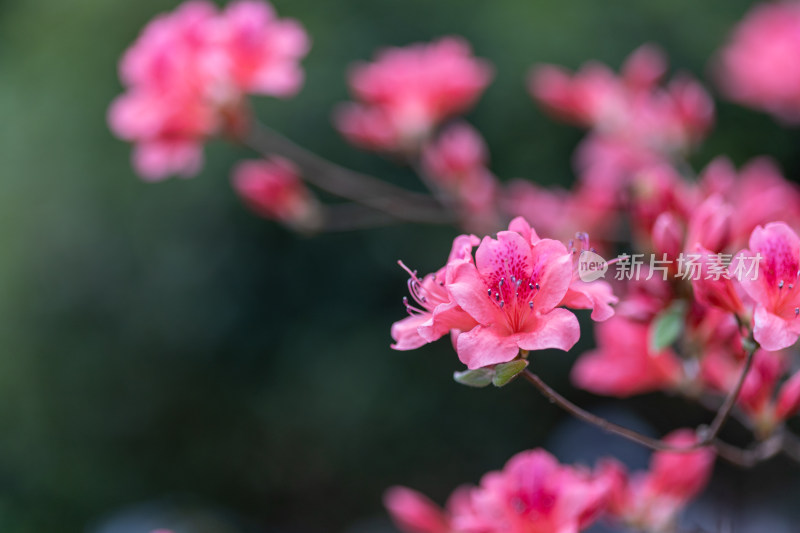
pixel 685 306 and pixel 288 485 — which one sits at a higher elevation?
pixel 288 485

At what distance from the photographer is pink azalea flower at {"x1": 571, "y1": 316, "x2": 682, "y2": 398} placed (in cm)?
83

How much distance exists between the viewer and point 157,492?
226 centimetres

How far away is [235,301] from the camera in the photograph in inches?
83.4

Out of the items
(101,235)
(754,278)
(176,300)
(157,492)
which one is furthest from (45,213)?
(754,278)

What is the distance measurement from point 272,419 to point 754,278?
1.84m

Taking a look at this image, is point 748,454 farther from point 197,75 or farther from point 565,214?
point 197,75

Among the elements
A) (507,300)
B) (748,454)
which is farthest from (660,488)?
(507,300)

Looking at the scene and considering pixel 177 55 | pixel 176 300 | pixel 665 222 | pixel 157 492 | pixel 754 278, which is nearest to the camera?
pixel 754 278

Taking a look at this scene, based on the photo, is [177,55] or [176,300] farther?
[176,300]

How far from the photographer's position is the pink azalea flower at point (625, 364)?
829 mm

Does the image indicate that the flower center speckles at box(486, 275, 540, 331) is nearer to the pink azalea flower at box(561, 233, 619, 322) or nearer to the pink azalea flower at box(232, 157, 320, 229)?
the pink azalea flower at box(561, 233, 619, 322)

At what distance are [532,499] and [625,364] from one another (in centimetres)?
27

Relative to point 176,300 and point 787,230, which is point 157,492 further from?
point 787,230

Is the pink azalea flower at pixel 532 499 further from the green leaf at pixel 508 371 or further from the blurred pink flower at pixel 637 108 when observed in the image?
the blurred pink flower at pixel 637 108
